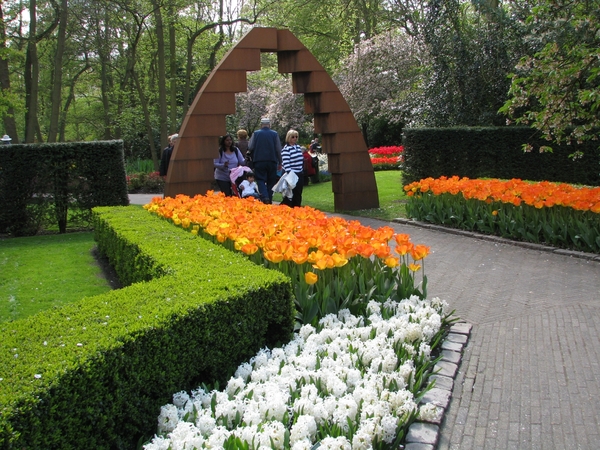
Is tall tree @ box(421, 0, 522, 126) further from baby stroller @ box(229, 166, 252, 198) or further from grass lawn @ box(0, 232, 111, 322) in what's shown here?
grass lawn @ box(0, 232, 111, 322)

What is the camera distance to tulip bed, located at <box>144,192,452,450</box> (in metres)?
3.02

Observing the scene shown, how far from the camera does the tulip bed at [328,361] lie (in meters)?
3.02


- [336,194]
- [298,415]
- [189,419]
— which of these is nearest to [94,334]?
[189,419]

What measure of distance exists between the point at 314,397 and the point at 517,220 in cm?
625

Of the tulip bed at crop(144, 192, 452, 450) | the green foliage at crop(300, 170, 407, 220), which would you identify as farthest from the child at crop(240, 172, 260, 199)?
the tulip bed at crop(144, 192, 452, 450)

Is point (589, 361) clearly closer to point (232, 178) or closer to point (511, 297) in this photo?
point (511, 297)

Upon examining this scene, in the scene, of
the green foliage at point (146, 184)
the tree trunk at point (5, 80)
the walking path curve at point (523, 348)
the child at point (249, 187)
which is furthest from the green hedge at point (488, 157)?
the green foliage at point (146, 184)

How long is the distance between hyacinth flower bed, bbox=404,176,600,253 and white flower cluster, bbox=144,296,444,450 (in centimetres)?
447

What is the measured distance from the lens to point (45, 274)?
747 centimetres

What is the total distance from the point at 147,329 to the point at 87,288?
Result: 3.90 metres

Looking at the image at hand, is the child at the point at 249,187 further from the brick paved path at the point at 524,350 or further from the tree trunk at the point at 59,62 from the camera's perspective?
the tree trunk at the point at 59,62

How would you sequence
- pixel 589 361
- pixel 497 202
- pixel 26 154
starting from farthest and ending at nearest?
pixel 26 154 → pixel 497 202 → pixel 589 361

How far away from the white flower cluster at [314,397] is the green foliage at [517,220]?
4441 mm

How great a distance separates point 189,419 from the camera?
10.5 feet
